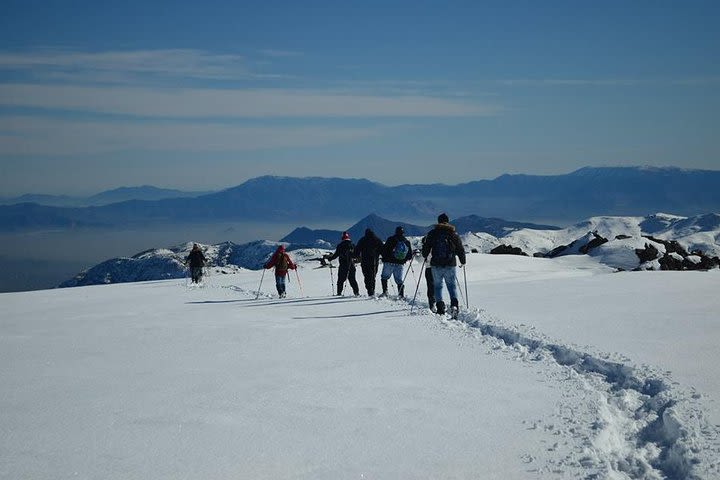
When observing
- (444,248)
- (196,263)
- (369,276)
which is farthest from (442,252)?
(196,263)

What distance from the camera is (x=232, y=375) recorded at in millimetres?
8766

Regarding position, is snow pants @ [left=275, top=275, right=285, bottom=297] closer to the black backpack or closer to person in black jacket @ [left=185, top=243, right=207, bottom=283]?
the black backpack

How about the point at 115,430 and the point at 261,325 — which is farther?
the point at 261,325

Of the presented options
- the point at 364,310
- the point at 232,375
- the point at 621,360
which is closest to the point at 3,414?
the point at 232,375

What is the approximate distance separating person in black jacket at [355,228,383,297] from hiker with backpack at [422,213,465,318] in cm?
466

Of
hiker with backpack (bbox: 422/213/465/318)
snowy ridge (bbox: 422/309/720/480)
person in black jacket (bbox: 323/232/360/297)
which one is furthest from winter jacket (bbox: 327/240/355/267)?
snowy ridge (bbox: 422/309/720/480)

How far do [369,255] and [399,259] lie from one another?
1680 millimetres

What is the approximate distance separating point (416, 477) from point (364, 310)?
11061 millimetres

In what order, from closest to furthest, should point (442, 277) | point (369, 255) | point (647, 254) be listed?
point (442, 277) → point (369, 255) → point (647, 254)

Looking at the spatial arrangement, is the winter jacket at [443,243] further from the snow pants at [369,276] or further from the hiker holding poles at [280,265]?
the hiker holding poles at [280,265]

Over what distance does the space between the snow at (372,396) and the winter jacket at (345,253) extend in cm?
577

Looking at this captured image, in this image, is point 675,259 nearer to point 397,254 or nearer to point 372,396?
point 397,254

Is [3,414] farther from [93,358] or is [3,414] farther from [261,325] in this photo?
[261,325]

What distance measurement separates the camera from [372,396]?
7.47 m
